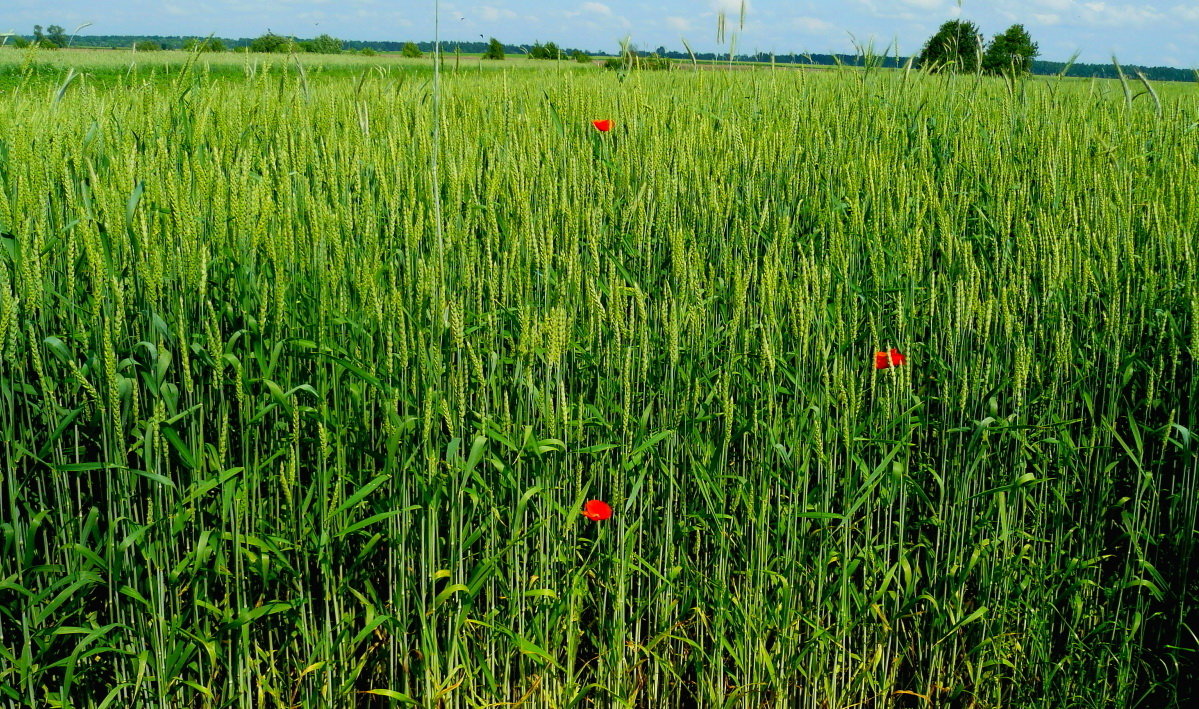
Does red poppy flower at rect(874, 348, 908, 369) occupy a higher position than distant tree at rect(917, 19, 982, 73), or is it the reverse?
distant tree at rect(917, 19, 982, 73)

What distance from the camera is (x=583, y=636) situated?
176 centimetres

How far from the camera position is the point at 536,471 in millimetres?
1481

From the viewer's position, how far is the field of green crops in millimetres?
1364

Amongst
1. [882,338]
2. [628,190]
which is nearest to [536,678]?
[882,338]

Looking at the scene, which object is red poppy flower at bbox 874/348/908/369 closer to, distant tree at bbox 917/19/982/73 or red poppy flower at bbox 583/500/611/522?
red poppy flower at bbox 583/500/611/522

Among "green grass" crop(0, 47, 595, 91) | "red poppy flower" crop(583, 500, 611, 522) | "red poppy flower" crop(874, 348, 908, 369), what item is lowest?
"red poppy flower" crop(583, 500, 611, 522)

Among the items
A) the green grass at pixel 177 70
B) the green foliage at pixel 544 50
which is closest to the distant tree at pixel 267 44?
the green grass at pixel 177 70

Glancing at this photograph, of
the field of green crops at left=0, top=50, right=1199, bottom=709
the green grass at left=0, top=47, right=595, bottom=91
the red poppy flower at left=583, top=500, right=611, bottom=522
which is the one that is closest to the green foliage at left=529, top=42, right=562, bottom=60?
the green grass at left=0, top=47, right=595, bottom=91

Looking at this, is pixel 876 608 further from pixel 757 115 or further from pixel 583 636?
pixel 757 115

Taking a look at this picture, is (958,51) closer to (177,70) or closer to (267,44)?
(267,44)

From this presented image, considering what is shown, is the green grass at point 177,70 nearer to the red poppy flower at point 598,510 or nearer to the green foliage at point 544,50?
the green foliage at point 544,50

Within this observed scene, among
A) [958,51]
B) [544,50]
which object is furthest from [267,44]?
[958,51]

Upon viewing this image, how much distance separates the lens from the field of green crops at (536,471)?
136 cm

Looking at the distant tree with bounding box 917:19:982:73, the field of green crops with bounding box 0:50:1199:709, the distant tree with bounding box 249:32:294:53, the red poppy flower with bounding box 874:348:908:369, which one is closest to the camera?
the field of green crops with bounding box 0:50:1199:709
